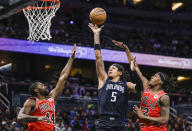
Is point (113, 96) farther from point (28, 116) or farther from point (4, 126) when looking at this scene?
point (4, 126)

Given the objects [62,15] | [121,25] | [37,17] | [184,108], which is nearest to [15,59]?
[62,15]

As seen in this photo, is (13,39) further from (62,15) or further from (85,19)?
(85,19)

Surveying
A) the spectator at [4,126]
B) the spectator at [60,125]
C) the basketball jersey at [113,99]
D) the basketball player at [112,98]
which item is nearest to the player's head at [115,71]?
the basketball player at [112,98]

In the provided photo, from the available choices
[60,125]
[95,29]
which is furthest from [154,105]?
[60,125]

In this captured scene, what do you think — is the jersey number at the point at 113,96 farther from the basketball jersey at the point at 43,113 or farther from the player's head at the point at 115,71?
the basketball jersey at the point at 43,113

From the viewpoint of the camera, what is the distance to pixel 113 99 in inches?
193

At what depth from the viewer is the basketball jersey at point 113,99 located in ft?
15.9

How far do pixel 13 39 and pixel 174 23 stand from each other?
16015 mm

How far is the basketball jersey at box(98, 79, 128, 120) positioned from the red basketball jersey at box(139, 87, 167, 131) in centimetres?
66

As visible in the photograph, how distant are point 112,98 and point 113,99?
21 mm

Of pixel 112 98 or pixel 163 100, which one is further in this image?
pixel 163 100

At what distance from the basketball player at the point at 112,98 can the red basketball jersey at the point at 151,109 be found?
1.86 ft

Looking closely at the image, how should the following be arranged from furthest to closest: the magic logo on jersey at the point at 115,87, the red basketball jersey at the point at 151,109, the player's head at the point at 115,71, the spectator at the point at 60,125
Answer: the spectator at the point at 60,125 < the red basketball jersey at the point at 151,109 < the player's head at the point at 115,71 < the magic logo on jersey at the point at 115,87

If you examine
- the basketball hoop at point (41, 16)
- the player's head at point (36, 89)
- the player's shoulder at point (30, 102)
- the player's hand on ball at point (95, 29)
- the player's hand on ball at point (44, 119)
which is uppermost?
the basketball hoop at point (41, 16)
